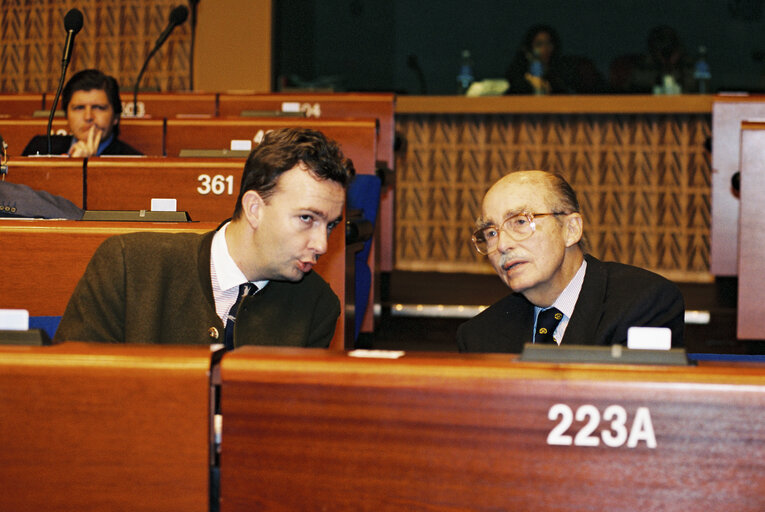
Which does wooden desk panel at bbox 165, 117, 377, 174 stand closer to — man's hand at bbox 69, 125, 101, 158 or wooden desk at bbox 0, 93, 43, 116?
man's hand at bbox 69, 125, 101, 158

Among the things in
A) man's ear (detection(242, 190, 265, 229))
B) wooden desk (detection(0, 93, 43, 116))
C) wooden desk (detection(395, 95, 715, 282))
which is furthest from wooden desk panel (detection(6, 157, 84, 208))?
wooden desk (detection(395, 95, 715, 282))

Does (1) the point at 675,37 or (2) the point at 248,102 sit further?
(1) the point at 675,37

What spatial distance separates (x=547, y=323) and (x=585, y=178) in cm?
413

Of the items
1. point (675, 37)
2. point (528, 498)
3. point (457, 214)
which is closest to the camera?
point (528, 498)

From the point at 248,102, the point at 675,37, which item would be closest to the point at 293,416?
the point at 248,102

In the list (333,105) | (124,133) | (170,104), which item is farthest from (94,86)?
(333,105)

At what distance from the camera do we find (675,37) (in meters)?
6.48

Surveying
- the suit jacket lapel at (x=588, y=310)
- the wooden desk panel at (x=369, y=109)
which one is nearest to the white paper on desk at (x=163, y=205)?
the suit jacket lapel at (x=588, y=310)

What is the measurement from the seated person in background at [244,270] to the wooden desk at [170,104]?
3022 millimetres

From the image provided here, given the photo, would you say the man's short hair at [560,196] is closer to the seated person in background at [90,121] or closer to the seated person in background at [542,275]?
the seated person in background at [542,275]

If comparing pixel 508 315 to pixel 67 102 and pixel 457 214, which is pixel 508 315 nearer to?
pixel 67 102

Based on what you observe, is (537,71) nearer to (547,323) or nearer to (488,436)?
(547,323)

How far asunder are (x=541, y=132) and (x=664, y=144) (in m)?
0.79

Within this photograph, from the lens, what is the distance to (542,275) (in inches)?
72.7
